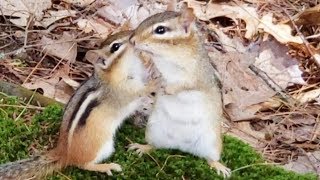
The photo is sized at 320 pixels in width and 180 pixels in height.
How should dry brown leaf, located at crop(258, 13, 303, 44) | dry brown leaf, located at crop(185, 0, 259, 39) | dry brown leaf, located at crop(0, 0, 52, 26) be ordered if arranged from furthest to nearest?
dry brown leaf, located at crop(185, 0, 259, 39) < dry brown leaf, located at crop(258, 13, 303, 44) < dry brown leaf, located at crop(0, 0, 52, 26)

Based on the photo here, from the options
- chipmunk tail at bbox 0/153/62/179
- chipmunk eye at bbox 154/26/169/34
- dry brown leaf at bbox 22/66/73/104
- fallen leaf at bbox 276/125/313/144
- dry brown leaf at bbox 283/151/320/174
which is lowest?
dry brown leaf at bbox 283/151/320/174

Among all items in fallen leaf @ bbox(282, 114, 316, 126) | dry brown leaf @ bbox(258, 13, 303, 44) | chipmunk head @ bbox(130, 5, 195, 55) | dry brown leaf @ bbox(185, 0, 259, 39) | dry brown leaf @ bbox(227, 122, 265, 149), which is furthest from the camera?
dry brown leaf @ bbox(185, 0, 259, 39)

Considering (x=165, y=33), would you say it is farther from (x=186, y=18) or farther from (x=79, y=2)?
(x=79, y=2)

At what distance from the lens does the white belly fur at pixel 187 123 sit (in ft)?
14.2

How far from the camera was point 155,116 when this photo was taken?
4406 mm

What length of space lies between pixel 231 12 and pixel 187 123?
2177mm

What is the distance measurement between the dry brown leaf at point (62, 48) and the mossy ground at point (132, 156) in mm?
807

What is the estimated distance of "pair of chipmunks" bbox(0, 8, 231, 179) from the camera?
4.24 m

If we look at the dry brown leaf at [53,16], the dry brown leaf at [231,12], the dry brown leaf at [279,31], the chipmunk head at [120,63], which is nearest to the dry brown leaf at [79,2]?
the dry brown leaf at [53,16]

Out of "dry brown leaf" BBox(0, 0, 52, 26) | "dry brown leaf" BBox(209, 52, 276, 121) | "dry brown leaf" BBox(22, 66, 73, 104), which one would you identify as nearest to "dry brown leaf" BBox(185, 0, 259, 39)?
"dry brown leaf" BBox(209, 52, 276, 121)

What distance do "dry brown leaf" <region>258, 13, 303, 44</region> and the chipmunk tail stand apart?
2.45 metres

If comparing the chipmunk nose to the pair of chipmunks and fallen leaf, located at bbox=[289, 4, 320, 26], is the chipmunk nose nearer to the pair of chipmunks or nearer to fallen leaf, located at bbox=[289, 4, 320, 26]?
the pair of chipmunks

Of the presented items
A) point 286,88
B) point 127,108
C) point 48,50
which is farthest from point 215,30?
point 127,108

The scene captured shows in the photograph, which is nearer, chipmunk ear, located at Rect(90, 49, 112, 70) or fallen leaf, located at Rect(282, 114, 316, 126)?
chipmunk ear, located at Rect(90, 49, 112, 70)
